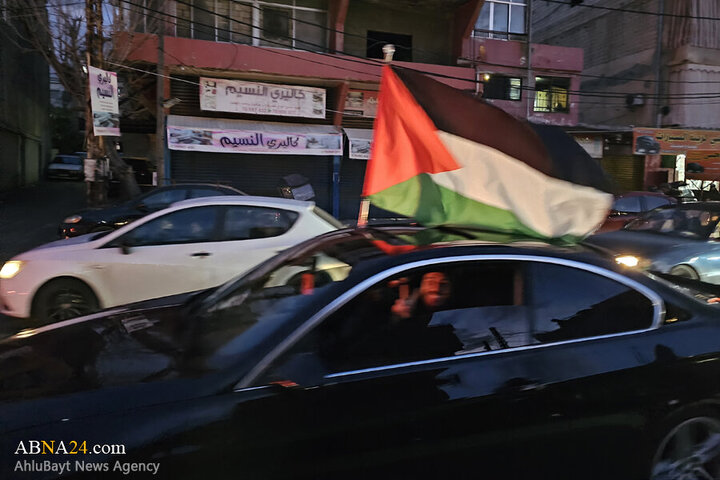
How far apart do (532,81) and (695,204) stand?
43.3ft

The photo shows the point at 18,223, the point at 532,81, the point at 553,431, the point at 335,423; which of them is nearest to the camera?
the point at 335,423

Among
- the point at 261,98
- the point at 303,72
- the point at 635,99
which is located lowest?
the point at 261,98

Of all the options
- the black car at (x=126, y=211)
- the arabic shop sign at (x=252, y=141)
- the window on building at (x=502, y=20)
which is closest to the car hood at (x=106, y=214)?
the black car at (x=126, y=211)

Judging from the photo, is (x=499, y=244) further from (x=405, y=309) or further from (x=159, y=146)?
(x=159, y=146)

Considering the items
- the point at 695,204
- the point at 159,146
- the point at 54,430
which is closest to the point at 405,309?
the point at 54,430

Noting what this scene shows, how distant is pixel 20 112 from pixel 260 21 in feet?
43.1

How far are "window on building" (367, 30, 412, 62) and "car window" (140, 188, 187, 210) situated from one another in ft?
33.5

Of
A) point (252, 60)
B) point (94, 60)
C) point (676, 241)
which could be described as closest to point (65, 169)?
point (252, 60)

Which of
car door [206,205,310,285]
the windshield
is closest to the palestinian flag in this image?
car door [206,205,310,285]

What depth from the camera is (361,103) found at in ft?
58.3

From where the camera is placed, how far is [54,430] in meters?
1.90

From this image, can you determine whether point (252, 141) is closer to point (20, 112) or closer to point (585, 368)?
point (20, 112)

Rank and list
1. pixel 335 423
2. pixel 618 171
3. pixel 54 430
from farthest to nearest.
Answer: pixel 618 171, pixel 335 423, pixel 54 430

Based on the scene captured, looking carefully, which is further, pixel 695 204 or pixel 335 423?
pixel 695 204
